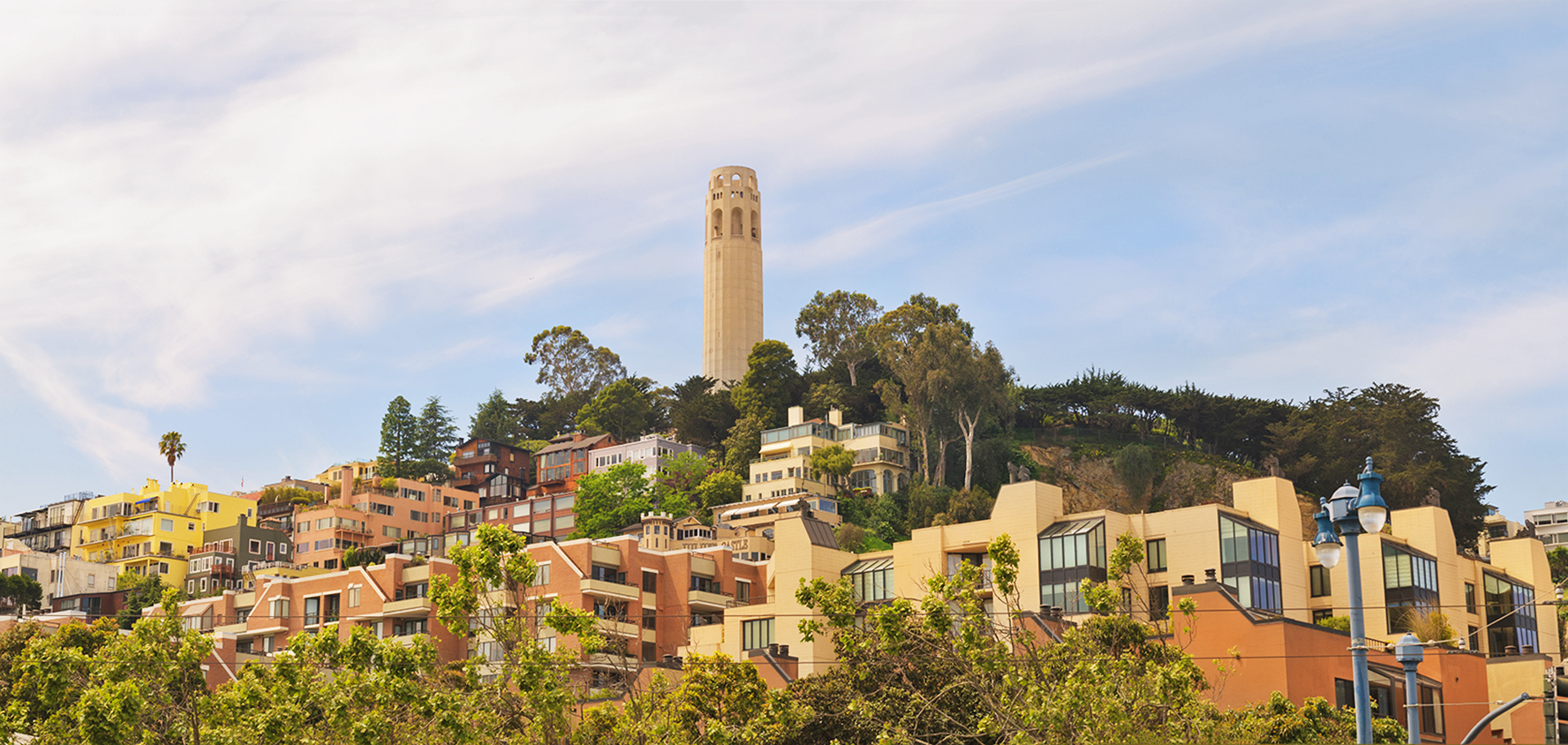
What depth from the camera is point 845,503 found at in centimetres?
10556

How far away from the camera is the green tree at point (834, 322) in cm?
13288

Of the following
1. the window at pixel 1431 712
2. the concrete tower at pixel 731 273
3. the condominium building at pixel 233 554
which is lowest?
the window at pixel 1431 712

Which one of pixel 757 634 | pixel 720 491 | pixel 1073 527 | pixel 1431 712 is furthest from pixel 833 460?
pixel 1431 712

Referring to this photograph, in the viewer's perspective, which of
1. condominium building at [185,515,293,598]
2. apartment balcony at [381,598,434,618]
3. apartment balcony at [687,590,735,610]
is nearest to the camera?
apartment balcony at [687,590,735,610]

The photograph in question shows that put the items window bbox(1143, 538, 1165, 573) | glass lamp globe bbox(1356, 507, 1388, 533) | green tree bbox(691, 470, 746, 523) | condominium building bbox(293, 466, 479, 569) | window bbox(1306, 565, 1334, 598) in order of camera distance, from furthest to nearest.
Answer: condominium building bbox(293, 466, 479, 569) → green tree bbox(691, 470, 746, 523) → window bbox(1306, 565, 1334, 598) → window bbox(1143, 538, 1165, 573) → glass lamp globe bbox(1356, 507, 1388, 533)

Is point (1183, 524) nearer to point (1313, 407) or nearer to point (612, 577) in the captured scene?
point (612, 577)

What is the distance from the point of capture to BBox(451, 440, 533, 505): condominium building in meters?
137

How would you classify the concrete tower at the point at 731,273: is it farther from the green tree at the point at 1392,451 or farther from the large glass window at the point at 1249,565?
the large glass window at the point at 1249,565

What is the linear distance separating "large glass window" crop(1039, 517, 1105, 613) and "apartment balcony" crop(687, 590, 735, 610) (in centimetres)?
1952

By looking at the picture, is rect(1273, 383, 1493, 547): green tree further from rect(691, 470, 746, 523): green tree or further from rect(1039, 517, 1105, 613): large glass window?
rect(691, 470, 746, 523): green tree

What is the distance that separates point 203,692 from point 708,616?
46.1 m

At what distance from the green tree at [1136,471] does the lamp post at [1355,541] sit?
8287 centimetres

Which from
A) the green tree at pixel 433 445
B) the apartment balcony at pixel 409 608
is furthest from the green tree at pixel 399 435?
the apartment balcony at pixel 409 608

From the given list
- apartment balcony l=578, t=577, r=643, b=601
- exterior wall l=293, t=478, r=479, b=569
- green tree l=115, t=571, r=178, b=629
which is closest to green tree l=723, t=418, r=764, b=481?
exterior wall l=293, t=478, r=479, b=569
